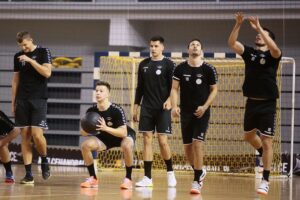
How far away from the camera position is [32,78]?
29.7 feet

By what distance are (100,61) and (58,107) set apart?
310 cm

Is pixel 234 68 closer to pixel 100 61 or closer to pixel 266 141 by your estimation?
pixel 100 61

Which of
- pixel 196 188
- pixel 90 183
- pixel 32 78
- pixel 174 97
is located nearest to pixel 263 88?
pixel 174 97

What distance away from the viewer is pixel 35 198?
7.03 meters

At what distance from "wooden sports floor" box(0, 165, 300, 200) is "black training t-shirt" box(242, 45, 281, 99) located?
45.2 inches

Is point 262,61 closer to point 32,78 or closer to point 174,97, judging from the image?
point 174,97

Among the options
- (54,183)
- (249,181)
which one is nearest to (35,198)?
(54,183)

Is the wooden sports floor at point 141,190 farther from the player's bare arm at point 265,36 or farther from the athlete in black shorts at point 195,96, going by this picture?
the player's bare arm at point 265,36

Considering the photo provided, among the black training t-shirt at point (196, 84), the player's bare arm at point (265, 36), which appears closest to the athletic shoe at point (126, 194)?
the black training t-shirt at point (196, 84)

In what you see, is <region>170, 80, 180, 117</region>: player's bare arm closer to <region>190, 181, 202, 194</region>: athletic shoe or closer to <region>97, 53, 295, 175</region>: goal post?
<region>190, 181, 202, 194</region>: athletic shoe

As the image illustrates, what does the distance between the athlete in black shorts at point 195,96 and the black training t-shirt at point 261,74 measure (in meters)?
0.41

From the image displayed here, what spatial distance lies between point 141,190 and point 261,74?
6.17ft

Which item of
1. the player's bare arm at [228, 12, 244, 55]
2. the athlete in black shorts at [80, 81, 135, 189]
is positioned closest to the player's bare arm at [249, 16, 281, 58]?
the player's bare arm at [228, 12, 244, 55]

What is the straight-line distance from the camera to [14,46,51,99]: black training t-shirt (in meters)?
9.02
